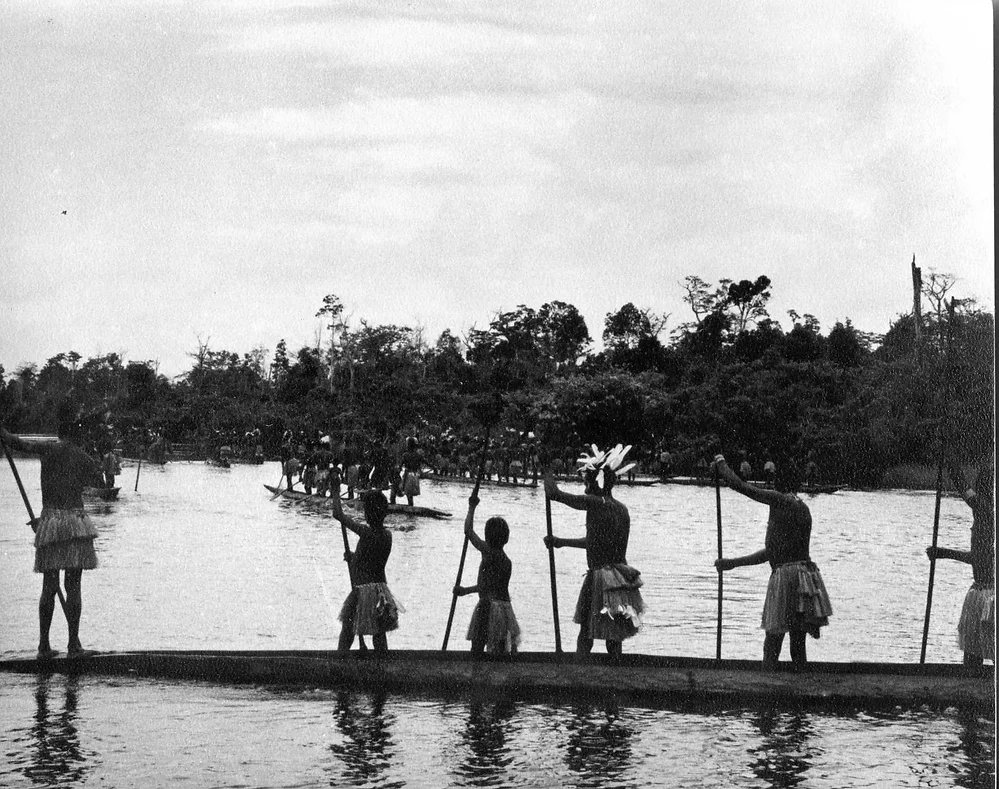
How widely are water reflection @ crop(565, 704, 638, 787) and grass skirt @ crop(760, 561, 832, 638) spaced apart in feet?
4.02

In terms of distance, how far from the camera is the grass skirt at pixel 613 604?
8.79 m

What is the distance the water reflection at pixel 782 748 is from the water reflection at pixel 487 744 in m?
1.38

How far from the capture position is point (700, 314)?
103 ft

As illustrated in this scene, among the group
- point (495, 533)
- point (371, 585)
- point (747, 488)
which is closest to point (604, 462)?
point (495, 533)

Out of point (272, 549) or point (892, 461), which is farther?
point (892, 461)

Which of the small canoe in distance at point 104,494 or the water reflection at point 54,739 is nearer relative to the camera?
the water reflection at point 54,739

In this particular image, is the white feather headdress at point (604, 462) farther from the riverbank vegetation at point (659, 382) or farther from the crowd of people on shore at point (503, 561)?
the riverbank vegetation at point (659, 382)

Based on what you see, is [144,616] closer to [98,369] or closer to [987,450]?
[987,450]

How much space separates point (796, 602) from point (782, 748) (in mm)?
1345

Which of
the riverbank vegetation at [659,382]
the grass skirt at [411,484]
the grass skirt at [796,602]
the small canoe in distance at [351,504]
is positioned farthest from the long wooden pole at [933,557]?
the grass skirt at [411,484]

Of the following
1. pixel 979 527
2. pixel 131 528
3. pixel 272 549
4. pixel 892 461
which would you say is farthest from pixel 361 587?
pixel 892 461

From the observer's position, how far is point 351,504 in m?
30.5

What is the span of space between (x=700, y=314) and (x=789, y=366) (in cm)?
526

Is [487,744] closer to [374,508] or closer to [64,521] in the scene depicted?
[374,508]
